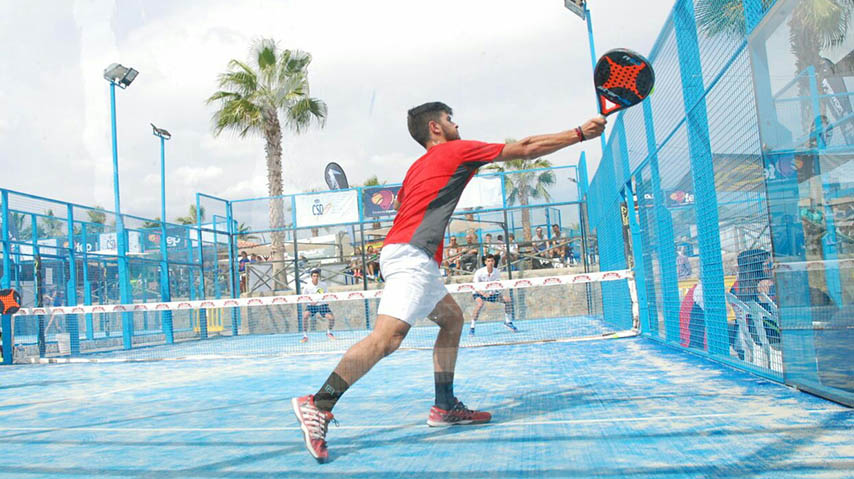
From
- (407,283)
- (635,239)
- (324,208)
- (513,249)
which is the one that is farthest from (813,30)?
(324,208)

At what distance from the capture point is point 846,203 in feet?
11.5

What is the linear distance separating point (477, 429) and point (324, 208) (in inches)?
562

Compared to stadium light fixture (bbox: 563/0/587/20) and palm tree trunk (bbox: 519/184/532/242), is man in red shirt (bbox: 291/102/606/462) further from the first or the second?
palm tree trunk (bbox: 519/184/532/242)

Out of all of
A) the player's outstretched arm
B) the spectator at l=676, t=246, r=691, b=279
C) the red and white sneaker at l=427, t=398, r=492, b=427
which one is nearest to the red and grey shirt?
the player's outstretched arm

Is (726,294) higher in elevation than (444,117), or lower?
lower

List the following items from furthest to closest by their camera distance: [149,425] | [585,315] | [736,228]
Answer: [585,315]
[736,228]
[149,425]

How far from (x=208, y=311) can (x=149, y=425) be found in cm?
1347

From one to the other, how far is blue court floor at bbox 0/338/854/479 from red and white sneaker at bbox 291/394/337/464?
2.7 inches

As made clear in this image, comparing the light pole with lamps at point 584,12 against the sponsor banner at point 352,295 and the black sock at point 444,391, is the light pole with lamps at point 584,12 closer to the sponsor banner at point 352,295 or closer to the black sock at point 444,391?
the sponsor banner at point 352,295

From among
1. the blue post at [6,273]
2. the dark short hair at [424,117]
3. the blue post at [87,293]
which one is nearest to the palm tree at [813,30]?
the dark short hair at [424,117]

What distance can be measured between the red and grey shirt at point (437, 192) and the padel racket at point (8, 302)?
9.33m

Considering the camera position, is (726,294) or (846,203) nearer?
(846,203)

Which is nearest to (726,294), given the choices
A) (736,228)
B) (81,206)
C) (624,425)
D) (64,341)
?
(736,228)

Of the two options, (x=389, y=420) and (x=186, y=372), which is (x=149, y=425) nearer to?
(x=389, y=420)
